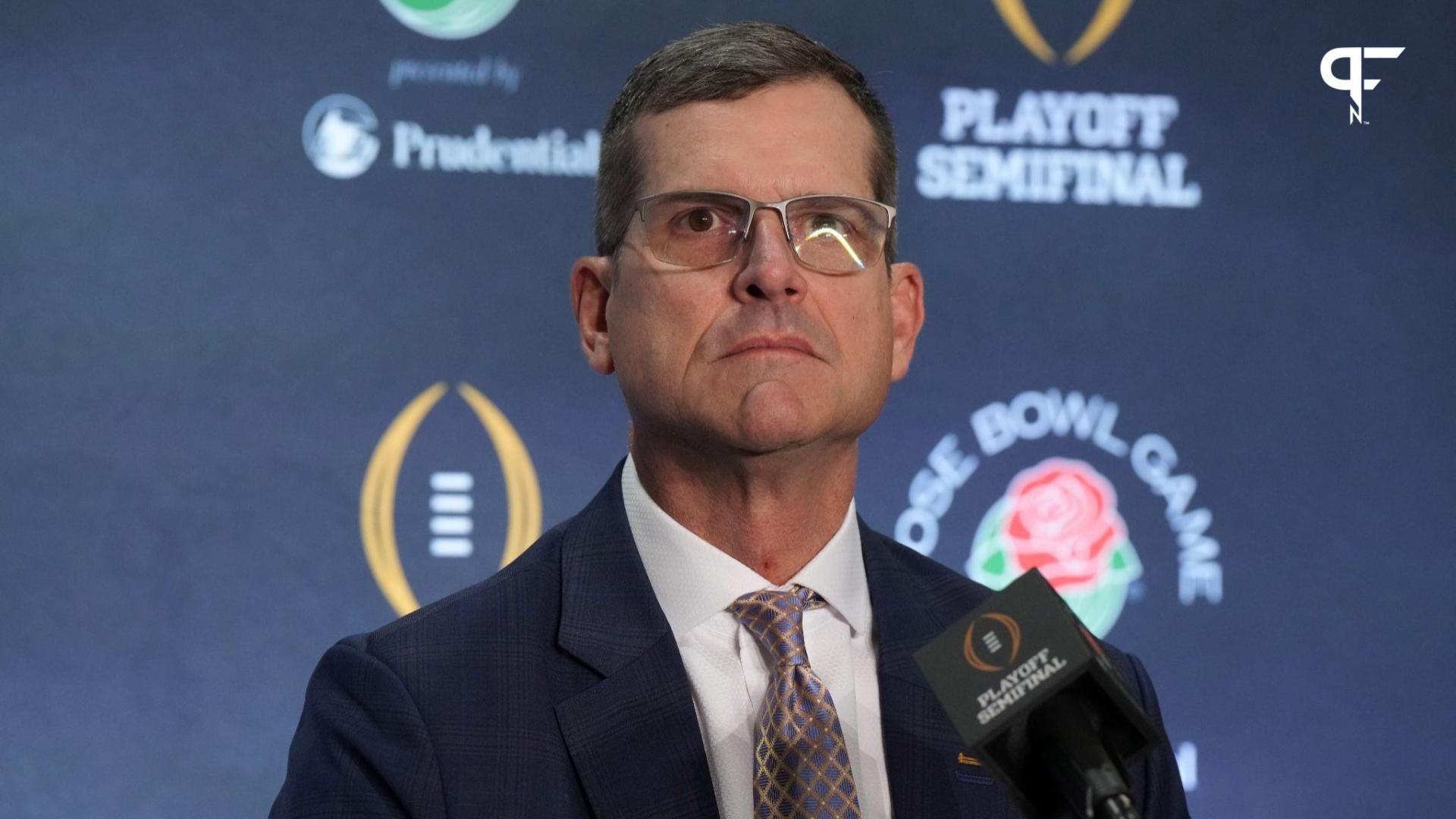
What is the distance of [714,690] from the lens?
5.38 feet

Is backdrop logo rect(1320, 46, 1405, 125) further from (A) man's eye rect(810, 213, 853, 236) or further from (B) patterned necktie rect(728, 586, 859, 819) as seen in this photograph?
(B) patterned necktie rect(728, 586, 859, 819)

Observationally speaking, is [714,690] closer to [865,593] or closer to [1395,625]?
[865,593]

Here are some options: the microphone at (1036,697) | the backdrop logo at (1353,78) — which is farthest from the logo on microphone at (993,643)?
the backdrop logo at (1353,78)

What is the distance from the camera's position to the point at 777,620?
1661mm

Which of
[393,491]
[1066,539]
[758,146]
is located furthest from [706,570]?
[1066,539]

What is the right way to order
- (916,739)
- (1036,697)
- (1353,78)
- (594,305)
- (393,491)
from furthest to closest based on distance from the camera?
(1353,78) < (393,491) < (594,305) < (916,739) < (1036,697)

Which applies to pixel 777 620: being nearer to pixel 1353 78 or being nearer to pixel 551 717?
pixel 551 717

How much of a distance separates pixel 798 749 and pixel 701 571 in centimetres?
24

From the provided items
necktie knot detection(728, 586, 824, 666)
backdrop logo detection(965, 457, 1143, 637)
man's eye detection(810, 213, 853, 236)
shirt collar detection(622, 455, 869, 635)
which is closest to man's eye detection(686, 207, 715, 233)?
man's eye detection(810, 213, 853, 236)


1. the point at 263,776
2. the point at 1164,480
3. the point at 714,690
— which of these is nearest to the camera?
the point at 714,690

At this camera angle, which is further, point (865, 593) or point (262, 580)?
point (262, 580)

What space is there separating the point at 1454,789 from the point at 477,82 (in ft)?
7.47

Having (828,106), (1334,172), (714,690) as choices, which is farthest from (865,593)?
(1334,172)

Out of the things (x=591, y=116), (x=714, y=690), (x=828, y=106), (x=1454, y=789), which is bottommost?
(x=1454, y=789)
